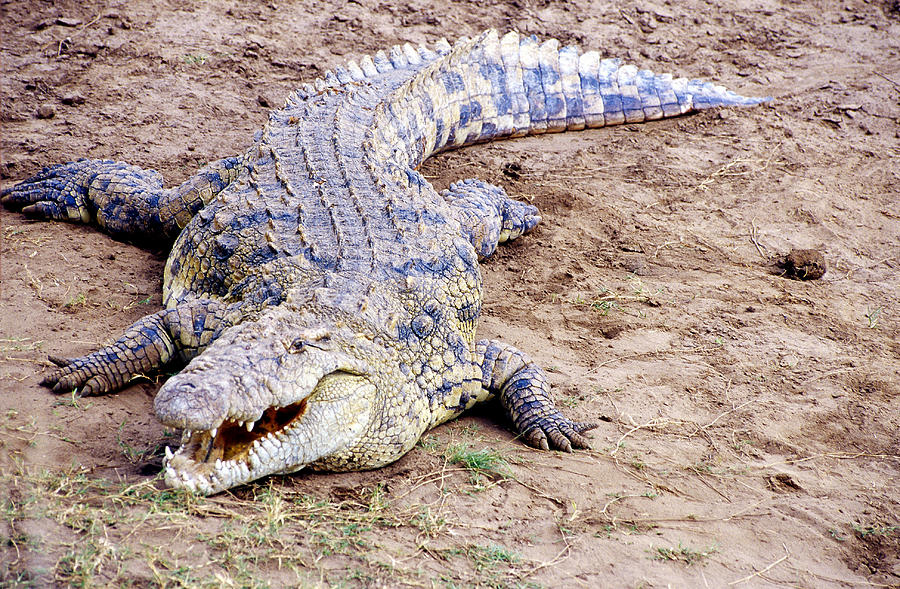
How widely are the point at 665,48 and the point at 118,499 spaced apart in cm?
739

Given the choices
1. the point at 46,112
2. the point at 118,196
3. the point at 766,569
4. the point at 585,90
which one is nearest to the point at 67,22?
the point at 46,112

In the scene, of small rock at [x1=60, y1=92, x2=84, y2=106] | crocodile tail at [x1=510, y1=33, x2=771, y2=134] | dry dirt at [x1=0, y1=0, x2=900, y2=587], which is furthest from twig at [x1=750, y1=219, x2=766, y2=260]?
small rock at [x1=60, y1=92, x2=84, y2=106]

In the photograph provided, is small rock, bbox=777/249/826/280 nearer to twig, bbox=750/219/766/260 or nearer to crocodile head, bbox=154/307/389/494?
twig, bbox=750/219/766/260

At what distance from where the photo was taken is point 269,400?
273 cm

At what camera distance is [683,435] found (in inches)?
147

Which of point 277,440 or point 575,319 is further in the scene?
point 575,319

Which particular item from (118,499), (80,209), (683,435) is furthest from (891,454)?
(80,209)

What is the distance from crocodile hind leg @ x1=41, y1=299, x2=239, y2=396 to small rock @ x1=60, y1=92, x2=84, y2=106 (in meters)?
3.43

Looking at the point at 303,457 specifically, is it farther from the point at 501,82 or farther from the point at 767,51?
the point at 767,51

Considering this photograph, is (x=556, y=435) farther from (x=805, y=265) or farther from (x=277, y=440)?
(x=805, y=265)

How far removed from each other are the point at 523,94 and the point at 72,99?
12.4 feet

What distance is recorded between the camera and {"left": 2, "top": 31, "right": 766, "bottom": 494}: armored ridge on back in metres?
2.82

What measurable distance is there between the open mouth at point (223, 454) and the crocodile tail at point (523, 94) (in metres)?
3.06

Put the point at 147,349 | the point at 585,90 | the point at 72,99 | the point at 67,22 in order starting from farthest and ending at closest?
the point at 67,22 < the point at 585,90 < the point at 72,99 < the point at 147,349
